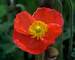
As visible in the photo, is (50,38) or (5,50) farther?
(5,50)

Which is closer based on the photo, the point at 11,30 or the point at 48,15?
the point at 48,15

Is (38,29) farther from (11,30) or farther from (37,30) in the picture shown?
(11,30)

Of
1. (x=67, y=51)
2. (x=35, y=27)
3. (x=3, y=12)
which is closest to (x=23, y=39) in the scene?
(x=35, y=27)

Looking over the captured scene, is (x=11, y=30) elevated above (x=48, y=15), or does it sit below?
below

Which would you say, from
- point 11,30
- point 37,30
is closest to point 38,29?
point 37,30

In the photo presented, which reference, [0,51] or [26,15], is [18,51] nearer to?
[0,51]

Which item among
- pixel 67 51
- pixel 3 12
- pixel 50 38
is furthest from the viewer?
pixel 3 12
